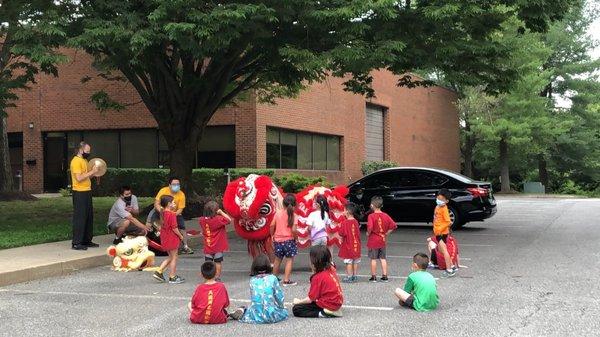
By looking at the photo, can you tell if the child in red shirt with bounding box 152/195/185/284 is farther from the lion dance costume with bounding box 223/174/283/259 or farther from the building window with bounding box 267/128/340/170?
the building window with bounding box 267/128/340/170

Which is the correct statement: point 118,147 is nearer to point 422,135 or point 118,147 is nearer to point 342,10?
point 342,10

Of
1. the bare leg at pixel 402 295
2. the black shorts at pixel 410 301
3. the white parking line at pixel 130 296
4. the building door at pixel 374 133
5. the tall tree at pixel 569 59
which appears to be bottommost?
the white parking line at pixel 130 296

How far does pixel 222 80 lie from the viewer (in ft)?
53.5

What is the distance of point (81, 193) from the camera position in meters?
11.1

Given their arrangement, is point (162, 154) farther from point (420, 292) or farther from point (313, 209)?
point (420, 292)

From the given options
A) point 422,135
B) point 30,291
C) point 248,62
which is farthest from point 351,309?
point 422,135

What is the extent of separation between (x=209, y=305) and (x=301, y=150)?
22.1 metres

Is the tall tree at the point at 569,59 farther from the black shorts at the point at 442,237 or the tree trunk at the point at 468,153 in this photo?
the black shorts at the point at 442,237

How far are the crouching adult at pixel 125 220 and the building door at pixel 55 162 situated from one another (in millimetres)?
18159

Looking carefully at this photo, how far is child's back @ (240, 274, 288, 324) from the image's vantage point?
20.6ft

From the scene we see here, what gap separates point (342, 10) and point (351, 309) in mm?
5876

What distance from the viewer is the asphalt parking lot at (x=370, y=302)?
19.9ft

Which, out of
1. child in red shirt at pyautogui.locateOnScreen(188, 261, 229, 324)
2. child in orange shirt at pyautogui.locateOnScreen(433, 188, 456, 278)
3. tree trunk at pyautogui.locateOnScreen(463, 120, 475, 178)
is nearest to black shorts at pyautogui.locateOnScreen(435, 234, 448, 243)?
child in orange shirt at pyautogui.locateOnScreen(433, 188, 456, 278)

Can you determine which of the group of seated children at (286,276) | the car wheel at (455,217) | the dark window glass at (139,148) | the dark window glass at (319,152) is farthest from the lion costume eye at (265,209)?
the dark window glass at (319,152)
